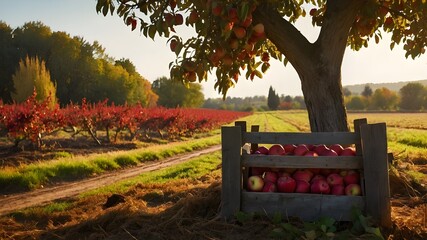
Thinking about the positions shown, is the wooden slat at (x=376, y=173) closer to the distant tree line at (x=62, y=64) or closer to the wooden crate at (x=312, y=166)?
the wooden crate at (x=312, y=166)

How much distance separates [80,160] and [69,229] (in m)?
8.79

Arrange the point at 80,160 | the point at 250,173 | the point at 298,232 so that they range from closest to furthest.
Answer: the point at 298,232
the point at 250,173
the point at 80,160

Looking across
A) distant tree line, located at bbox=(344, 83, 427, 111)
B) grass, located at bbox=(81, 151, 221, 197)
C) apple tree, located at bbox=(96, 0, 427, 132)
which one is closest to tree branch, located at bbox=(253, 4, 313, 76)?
apple tree, located at bbox=(96, 0, 427, 132)

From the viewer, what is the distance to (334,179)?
387 centimetres

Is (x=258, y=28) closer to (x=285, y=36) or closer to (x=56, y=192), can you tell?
(x=285, y=36)

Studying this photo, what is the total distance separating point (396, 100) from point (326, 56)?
114252 mm

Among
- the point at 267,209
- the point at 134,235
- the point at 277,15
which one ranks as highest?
the point at 277,15

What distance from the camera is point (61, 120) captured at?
660 inches

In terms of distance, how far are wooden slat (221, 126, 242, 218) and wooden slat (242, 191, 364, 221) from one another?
11 centimetres

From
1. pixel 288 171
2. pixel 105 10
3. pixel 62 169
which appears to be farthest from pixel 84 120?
pixel 288 171

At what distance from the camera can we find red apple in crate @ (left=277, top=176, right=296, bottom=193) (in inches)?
155

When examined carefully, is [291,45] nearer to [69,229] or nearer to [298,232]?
[298,232]

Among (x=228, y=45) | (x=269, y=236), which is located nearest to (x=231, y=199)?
(x=269, y=236)

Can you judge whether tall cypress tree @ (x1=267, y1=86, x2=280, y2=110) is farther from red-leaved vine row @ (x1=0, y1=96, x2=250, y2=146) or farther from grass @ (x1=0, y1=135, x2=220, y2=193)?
grass @ (x1=0, y1=135, x2=220, y2=193)
